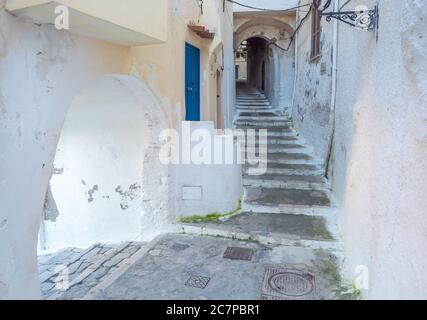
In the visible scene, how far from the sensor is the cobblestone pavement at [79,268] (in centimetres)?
343

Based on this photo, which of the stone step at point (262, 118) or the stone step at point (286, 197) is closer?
the stone step at point (286, 197)

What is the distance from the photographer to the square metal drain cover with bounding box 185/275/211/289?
3.30 m

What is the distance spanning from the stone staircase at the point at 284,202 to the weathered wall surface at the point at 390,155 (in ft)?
2.42

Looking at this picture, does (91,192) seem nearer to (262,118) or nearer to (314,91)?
(314,91)

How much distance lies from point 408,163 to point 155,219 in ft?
12.1

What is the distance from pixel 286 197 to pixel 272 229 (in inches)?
45.0

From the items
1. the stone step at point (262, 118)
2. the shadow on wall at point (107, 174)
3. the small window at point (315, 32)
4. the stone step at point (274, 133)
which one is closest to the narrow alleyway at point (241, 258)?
the shadow on wall at point (107, 174)

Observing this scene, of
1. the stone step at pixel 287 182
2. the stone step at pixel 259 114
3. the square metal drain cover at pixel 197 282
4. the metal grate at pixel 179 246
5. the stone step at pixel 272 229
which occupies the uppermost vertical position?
the stone step at pixel 259 114

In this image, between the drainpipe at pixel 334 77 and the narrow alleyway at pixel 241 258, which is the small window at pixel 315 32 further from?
the narrow alleyway at pixel 241 258

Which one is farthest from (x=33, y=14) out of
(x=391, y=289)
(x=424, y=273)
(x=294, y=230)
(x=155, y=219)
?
(x=294, y=230)

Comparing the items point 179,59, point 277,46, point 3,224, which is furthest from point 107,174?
point 277,46

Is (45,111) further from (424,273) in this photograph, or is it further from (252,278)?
(424,273)

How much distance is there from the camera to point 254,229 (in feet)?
14.8

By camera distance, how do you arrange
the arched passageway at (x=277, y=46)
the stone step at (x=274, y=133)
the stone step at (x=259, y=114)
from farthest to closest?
the arched passageway at (x=277, y=46), the stone step at (x=259, y=114), the stone step at (x=274, y=133)
